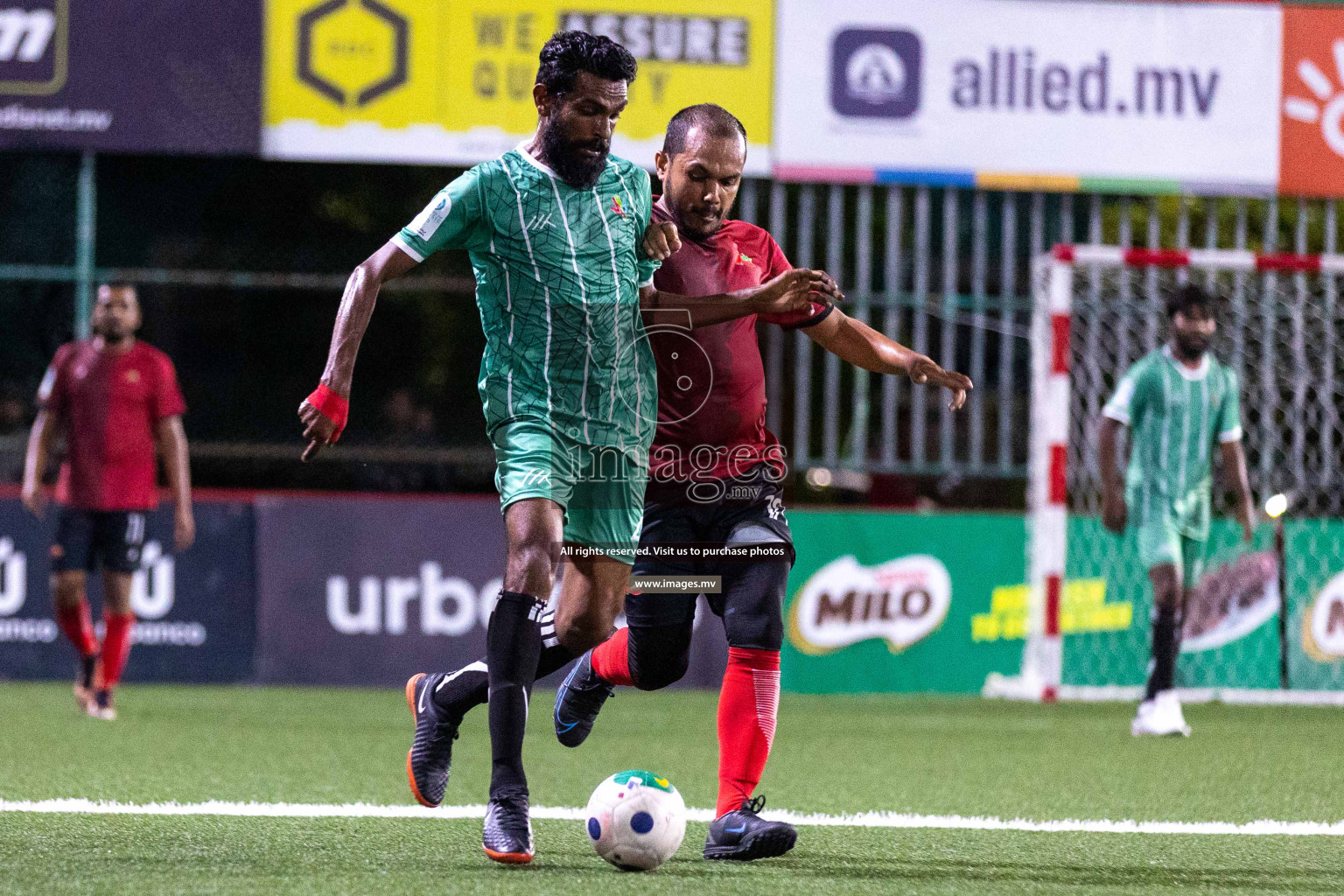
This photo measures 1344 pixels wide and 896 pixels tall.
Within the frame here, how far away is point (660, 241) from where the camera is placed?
4789mm

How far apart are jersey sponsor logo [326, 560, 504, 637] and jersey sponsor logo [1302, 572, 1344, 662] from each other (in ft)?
15.2

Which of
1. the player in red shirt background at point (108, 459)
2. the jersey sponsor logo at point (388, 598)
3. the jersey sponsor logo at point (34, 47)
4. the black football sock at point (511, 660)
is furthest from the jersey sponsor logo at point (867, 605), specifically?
the black football sock at point (511, 660)

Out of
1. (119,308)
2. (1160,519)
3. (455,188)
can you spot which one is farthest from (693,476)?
(119,308)

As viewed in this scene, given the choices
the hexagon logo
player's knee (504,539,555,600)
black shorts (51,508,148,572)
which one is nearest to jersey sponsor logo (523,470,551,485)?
player's knee (504,539,555,600)

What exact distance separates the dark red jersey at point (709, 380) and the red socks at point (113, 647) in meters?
4.82

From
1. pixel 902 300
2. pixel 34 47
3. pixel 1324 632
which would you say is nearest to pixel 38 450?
pixel 34 47

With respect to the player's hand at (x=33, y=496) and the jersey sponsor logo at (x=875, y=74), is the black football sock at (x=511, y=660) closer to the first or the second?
the player's hand at (x=33, y=496)

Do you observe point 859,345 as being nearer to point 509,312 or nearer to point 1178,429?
point 509,312

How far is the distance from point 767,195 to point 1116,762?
198 inches

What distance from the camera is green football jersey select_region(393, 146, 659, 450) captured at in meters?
4.61

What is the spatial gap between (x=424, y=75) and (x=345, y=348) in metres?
6.98

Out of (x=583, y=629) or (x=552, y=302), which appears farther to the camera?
(x=583, y=629)

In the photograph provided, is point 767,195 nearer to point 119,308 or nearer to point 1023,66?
point 1023,66

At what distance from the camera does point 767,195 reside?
11.3 metres
